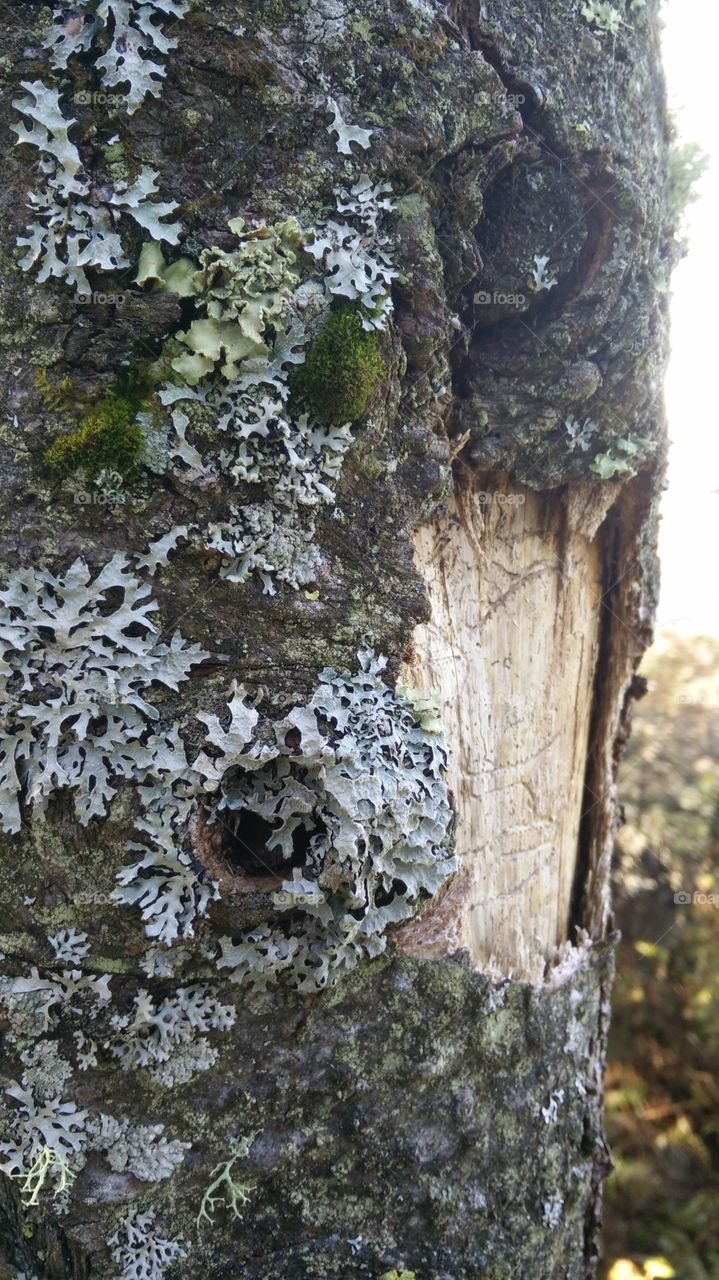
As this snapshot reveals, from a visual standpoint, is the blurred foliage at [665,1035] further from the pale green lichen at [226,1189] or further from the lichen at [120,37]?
the lichen at [120,37]

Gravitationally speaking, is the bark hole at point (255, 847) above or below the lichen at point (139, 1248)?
above

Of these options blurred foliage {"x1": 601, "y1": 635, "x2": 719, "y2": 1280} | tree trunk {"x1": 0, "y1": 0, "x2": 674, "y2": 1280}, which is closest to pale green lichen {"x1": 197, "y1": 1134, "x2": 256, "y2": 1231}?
tree trunk {"x1": 0, "y1": 0, "x2": 674, "y2": 1280}

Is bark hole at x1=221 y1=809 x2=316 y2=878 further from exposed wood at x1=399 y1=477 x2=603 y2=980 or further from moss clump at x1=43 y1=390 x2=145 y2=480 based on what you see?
moss clump at x1=43 y1=390 x2=145 y2=480

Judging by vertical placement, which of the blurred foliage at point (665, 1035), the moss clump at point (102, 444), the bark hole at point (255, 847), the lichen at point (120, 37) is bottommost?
the blurred foliage at point (665, 1035)

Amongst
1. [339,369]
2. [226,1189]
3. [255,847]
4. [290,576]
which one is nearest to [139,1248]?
[226,1189]

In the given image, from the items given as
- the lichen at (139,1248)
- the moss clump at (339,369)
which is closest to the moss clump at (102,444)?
the moss clump at (339,369)

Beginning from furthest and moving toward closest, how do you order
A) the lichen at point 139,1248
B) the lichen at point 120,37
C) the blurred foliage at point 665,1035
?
the blurred foliage at point 665,1035, the lichen at point 139,1248, the lichen at point 120,37
